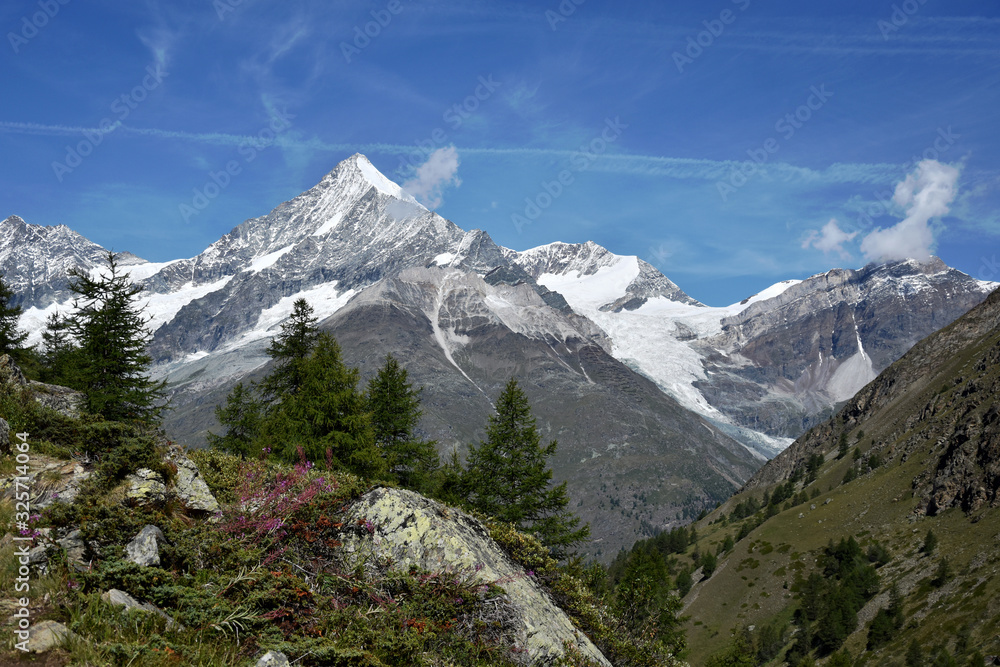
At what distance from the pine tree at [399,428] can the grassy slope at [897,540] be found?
87.5m

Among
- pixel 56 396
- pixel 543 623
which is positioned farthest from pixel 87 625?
pixel 56 396

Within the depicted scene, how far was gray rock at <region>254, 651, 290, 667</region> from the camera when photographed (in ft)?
21.4

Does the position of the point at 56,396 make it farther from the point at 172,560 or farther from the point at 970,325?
the point at 970,325

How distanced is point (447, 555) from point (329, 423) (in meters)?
19.5

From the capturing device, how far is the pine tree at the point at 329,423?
26.6 meters

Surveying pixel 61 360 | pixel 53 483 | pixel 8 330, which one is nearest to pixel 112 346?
pixel 8 330

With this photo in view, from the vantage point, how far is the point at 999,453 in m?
119

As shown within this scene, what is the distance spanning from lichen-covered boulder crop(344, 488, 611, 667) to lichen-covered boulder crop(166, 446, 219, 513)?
249 centimetres

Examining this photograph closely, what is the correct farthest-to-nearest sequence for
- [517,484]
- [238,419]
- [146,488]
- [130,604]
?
[238,419], [517,484], [146,488], [130,604]

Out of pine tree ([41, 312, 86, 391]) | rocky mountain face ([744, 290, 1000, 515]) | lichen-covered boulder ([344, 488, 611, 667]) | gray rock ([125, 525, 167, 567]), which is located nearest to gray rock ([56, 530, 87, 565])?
gray rock ([125, 525, 167, 567])

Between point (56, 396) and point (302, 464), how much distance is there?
17.5 m

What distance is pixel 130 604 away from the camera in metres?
6.88

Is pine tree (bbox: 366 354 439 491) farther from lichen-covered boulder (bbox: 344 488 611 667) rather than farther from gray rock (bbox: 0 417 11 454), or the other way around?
lichen-covered boulder (bbox: 344 488 611 667)

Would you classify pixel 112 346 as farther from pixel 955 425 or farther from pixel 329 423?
pixel 955 425
